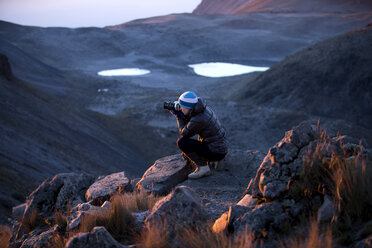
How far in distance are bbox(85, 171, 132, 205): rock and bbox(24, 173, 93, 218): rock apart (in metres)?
0.28

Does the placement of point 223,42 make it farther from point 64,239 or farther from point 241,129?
point 64,239

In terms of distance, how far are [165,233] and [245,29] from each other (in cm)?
7075

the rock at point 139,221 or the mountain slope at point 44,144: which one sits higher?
the rock at point 139,221

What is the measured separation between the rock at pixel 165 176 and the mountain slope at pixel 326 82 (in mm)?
16221

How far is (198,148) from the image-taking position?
6.44 meters

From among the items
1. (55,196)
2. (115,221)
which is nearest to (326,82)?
(55,196)

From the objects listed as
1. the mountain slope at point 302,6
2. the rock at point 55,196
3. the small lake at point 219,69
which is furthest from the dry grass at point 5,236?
the mountain slope at point 302,6

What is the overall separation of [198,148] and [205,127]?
1.85 ft

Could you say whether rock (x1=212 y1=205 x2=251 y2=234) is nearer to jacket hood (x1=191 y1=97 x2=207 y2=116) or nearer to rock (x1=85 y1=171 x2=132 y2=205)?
rock (x1=85 y1=171 x2=132 y2=205)

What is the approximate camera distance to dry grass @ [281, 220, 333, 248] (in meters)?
2.72

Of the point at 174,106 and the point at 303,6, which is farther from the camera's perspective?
the point at 303,6

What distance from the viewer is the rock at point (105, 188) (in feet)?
17.5

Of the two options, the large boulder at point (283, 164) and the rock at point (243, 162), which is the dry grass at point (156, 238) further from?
the rock at point (243, 162)

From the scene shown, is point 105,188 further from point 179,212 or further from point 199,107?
point 179,212
